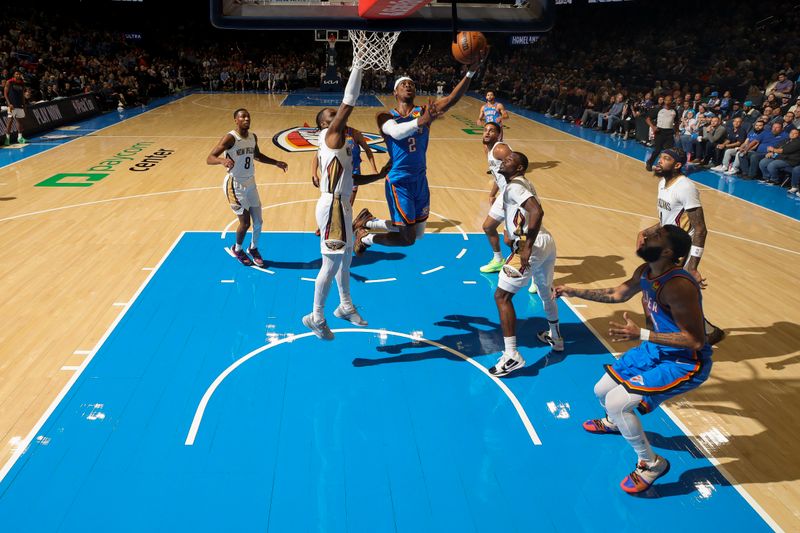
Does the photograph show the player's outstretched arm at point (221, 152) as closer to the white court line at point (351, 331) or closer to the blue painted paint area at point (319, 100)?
the white court line at point (351, 331)

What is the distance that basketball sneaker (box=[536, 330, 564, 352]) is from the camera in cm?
559

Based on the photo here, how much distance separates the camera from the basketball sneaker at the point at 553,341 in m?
5.59

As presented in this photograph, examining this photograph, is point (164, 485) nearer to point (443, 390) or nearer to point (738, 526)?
point (443, 390)

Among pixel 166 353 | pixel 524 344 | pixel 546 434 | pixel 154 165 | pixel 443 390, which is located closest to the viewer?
pixel 546 434

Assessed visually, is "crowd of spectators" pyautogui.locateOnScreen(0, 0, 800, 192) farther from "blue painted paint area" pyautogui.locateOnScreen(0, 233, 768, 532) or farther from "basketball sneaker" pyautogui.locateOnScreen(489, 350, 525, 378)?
"blue painted paint area" pyautogui.locateOnScreen(0, 233, 768, 532)

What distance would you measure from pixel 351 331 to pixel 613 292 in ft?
9.24

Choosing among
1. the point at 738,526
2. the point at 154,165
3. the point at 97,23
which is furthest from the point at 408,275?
the point at 97,23

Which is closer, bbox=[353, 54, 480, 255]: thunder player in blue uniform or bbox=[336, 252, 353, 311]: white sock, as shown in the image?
bbox=[336, 252, 353, 311]: white sock

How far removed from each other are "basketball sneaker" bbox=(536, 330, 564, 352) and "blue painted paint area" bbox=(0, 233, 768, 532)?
4.0 inches

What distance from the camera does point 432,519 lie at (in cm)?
361

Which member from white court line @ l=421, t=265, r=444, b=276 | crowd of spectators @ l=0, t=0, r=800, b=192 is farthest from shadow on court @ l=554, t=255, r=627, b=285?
crowd of spectators @ l=0, t=0, r=800, b=192

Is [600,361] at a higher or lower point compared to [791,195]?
lower

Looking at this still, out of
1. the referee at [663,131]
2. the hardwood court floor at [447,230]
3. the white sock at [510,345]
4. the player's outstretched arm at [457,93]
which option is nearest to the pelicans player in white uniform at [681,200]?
the hardwood court floor at [447,230]

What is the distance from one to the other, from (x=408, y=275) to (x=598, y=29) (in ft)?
106
